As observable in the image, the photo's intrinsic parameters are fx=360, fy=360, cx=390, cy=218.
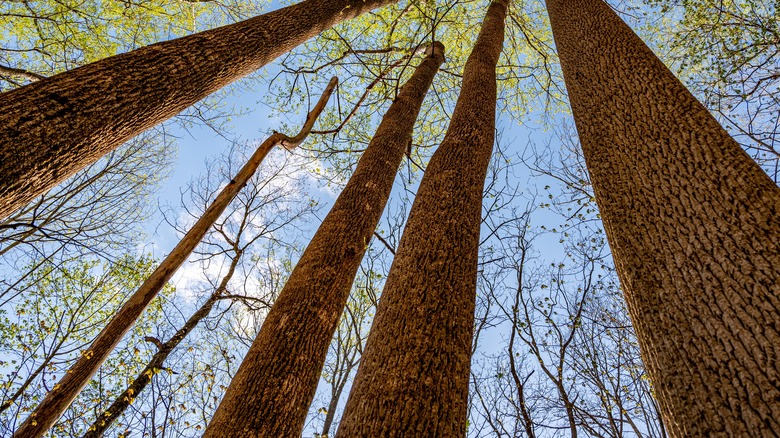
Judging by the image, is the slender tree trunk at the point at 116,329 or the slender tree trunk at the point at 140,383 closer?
the slender tree trunk at the point at 116,329

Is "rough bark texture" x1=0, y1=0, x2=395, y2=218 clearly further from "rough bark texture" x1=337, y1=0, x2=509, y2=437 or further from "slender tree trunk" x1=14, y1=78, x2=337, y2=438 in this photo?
"rough bark texture" x1=337, y1=0, x2=509, y2=437

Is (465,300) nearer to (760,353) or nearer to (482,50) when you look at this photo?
(760,353)

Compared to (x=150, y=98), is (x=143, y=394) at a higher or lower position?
lower

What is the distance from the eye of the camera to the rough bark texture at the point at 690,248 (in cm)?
102

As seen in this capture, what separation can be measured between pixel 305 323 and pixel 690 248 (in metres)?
2.34

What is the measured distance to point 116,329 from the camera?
10.6 ft

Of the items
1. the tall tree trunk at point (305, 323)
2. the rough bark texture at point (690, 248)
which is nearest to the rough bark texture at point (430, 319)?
the rough bark texture at point (690, 248)

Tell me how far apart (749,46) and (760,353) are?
588cm

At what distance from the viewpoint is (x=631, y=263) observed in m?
1.48

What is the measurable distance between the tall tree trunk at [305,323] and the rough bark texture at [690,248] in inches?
79.0

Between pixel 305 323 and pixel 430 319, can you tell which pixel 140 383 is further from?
pixel 430 319

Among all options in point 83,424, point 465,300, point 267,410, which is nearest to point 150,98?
point 267,410

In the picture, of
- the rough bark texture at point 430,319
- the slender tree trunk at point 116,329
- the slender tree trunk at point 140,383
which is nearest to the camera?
the rough bark texture at point 430,319

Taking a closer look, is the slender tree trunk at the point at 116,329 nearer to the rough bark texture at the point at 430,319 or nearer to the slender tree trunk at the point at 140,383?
the slender tree trunk at the point at 140,383
